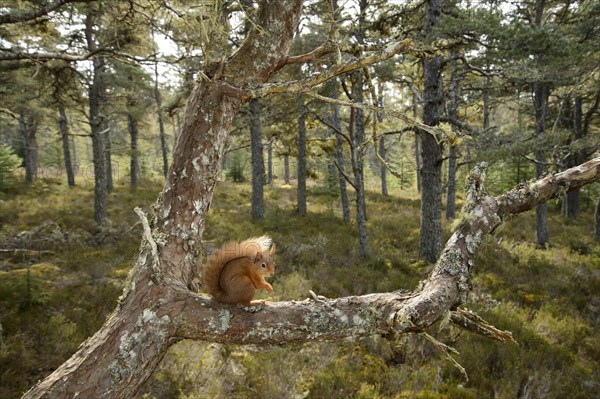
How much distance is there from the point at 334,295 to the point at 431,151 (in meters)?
5.06

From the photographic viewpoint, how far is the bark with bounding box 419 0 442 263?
9.31 meters

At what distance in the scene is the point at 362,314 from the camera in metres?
1.94

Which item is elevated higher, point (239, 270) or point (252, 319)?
point (239, 270)

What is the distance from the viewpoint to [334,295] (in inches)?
327

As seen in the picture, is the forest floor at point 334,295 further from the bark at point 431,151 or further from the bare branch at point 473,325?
the bark at point 431,151

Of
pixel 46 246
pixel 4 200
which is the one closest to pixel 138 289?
pixel 46 246

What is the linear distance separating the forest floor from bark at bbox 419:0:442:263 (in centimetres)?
104

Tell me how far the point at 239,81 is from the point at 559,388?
6.77 m

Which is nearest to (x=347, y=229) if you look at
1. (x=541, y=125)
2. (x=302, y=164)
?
(x=302, y=164)

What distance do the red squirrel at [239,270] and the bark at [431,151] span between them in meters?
7.83

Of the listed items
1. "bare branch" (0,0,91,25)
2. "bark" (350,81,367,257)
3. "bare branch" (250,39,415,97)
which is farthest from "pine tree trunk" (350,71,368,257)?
"bare branch" (250,39,415,97)

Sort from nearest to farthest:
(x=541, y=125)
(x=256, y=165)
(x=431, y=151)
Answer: (x=431, y=151) → (x=541, y=125) → (x=256, y=165)

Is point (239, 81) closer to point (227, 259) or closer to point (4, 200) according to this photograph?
point (227, 259)

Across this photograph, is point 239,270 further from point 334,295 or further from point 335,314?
point 334,295
